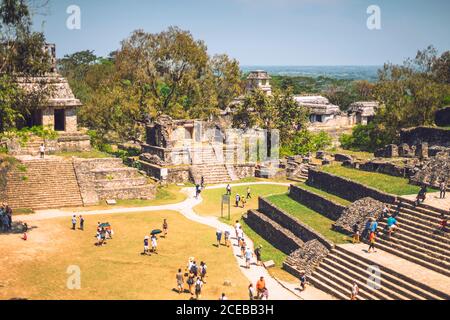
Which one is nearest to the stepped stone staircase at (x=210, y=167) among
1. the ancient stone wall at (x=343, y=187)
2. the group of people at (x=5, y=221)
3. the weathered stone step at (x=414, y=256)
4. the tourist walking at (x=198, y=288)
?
the ancient stone wall at (x=343, y=187)

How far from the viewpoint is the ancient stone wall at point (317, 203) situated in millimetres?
28891

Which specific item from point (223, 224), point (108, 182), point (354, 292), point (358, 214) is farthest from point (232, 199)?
point (354, 292)

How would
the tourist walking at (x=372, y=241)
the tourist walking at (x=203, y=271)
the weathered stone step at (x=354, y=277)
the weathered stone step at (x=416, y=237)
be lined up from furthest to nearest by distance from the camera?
the tourist walking at (x=372, y=241) → the tourist walking at (x=203, y=271) → the weathered stone step at (x=416, y=237) → the weathered stone step at (x=354, y=277)

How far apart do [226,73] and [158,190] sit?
25304 millimetres

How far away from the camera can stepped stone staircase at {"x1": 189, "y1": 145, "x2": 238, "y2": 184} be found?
44.6 meters

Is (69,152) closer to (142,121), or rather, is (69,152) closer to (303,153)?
(142,121)

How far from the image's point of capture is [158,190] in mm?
39719

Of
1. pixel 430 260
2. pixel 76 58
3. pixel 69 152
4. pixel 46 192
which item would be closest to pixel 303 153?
pixel 69 152

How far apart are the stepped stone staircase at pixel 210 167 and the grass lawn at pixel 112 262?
1302 cm

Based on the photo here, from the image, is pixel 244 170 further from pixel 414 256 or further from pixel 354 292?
pixel 354 292

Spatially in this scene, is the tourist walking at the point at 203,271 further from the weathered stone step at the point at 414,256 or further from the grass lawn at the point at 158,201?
the grass lawn at the point at 158,201

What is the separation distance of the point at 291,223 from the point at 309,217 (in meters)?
1.29

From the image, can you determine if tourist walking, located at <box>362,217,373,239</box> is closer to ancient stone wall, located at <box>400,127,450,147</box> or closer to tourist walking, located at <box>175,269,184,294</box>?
tourist walking, located at <box>175,269,184,294</box>

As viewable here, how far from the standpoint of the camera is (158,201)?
37.4m
